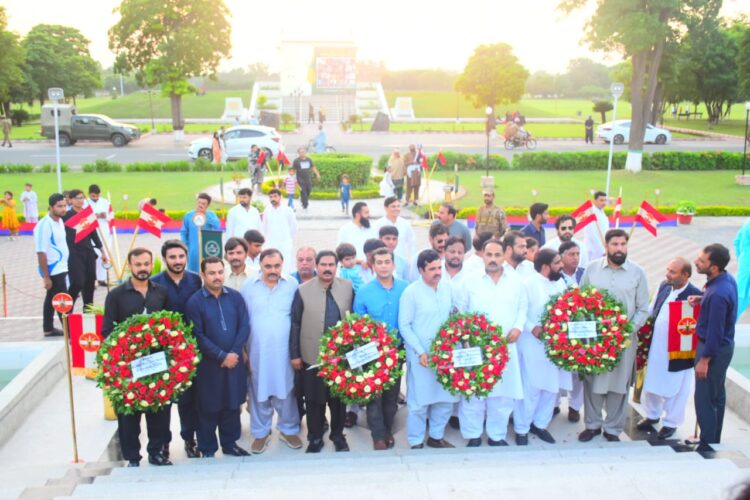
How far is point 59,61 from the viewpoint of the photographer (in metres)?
56.3

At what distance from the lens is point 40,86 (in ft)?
183

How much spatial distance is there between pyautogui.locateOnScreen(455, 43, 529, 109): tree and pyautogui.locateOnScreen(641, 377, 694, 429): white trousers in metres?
40.3

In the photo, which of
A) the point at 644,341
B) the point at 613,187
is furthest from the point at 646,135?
the point at 644,341

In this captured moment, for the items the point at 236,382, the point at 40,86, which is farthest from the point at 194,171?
the point at 40,86

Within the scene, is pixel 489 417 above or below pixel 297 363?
below

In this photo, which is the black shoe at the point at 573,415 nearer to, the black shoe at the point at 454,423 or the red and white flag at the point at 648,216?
the black shoe at the point at 454,423

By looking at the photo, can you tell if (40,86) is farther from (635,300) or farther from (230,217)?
(635,300)

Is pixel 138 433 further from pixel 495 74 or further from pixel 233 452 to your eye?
pixel 495 74

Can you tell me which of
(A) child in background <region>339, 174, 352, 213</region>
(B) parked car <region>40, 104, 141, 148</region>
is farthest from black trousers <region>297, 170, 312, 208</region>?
(B) parked car <region>40, 104, 141, 148</region>

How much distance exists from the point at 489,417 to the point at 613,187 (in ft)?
59.2

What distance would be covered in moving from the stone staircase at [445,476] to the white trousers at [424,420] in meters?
0.21

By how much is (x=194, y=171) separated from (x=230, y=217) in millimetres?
15986

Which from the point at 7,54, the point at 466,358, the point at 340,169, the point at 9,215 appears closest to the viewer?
the point at 466,358

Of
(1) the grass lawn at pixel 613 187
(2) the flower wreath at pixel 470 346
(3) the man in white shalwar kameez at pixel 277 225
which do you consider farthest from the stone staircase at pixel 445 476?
(1) the grass lawn at pixel 613 187
